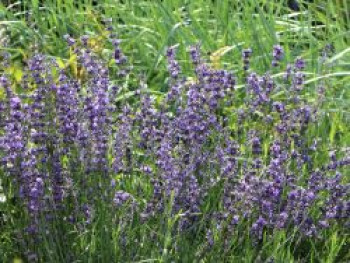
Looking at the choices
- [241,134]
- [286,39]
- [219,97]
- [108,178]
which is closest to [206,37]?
[286,39]

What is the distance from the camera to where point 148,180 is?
3811mm

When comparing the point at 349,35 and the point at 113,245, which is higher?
the point at 349,35

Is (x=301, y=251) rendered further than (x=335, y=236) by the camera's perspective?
Yes

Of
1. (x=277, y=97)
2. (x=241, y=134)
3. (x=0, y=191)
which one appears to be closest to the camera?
(x=0, y=191)

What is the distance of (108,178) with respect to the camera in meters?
3.43

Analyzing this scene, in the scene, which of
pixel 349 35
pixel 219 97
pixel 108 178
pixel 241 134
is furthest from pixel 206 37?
pixel 108 178

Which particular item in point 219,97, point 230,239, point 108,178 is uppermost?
point 219,97

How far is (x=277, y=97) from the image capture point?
499cm

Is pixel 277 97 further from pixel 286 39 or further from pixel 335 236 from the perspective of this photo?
pixel 335 236

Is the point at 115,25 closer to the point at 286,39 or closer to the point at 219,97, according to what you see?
the point at 286,39

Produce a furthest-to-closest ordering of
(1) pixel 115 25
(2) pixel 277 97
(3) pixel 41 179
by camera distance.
Result: 1. (1) pixel 115 25
2. (2) pixel 277 97
3. (3) pixel 41 179

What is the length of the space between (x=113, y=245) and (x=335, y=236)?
2.94 ft

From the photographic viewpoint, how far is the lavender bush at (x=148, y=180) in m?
3.36

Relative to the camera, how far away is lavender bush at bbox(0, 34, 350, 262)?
336cm
